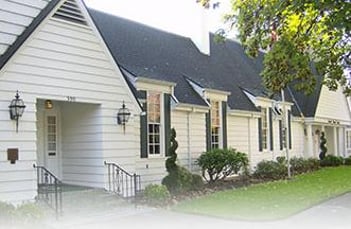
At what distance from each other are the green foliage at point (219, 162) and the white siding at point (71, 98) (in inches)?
148

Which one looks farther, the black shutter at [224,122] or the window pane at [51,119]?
the black shutter at [224,122]

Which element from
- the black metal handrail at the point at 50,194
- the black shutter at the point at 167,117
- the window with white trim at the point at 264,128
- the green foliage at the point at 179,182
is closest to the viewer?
the black metal handrail at the point at 50,194

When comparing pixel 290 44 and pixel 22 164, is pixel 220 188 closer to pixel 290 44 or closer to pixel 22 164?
pixel 290 44

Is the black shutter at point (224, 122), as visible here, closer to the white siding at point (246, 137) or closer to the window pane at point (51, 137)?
the white siding at point (246, 137)

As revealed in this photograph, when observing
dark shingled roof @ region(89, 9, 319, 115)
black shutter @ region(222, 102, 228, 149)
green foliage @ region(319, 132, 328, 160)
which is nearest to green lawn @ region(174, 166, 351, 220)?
black shutter @ region(222, 102, 228, 149)

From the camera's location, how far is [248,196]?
50.4ft

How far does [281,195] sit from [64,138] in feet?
24.5

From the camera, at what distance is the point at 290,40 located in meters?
13.9

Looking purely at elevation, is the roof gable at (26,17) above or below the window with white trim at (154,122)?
above

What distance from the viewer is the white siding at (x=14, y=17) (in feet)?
37.4

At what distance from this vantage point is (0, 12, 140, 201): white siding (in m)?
11.3

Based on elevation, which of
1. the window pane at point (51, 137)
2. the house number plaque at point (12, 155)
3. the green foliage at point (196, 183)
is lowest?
the green foliage at point (196, 183)

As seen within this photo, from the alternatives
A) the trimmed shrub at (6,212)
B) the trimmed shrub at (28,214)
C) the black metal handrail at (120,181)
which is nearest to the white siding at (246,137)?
the black metal handrail at (120,181)

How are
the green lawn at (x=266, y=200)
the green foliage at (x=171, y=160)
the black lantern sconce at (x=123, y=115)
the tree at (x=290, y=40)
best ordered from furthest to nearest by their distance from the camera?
the green foliage at (x=171, y=160) < the black lantern sconce at (x=123, y=115) < the tree at (x=290, y=40) < the green lawn at (x=266, y=200)
